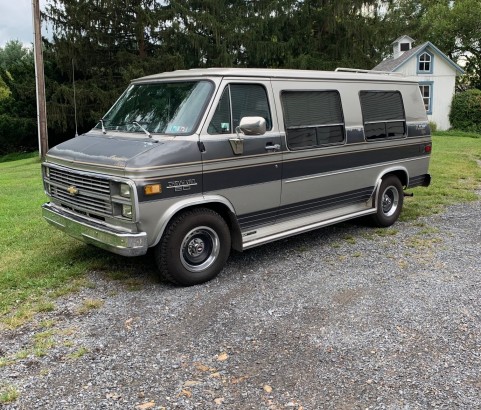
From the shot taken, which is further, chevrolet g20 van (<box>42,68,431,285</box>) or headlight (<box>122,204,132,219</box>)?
chevrolet g20 van (<box>42,68,431,285</box>)

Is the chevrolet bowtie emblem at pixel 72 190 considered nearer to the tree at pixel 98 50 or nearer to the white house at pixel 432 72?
the tree at pixel 98 50

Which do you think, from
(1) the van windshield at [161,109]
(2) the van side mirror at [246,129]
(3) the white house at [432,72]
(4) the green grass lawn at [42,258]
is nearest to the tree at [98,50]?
(3) the white house at [432,72]

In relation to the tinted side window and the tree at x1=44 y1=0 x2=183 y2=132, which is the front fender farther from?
the tree at x1=44 y1=0 x2=183 y2=132

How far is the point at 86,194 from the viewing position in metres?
5.21

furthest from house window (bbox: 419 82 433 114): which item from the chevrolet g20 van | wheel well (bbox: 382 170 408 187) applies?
the chevrolet g20 van

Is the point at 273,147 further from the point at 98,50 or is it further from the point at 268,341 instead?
the point at 98,50

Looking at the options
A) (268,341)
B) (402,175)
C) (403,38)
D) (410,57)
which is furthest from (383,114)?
(403,38)

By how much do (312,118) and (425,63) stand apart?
1085 inches

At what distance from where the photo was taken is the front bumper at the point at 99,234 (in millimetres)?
4777

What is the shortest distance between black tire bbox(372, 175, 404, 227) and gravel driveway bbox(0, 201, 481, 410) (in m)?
1.50

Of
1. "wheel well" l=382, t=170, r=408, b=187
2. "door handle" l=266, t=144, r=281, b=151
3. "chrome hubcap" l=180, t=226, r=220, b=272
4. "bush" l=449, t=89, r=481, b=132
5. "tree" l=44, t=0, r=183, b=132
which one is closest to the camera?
"chrome hubcap" l=180, t=226, r=220, b=272

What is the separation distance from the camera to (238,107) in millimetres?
5539

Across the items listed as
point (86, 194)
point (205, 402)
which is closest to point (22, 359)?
point (205, 402)

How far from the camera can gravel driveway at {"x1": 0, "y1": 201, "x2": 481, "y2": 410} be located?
3.41m
